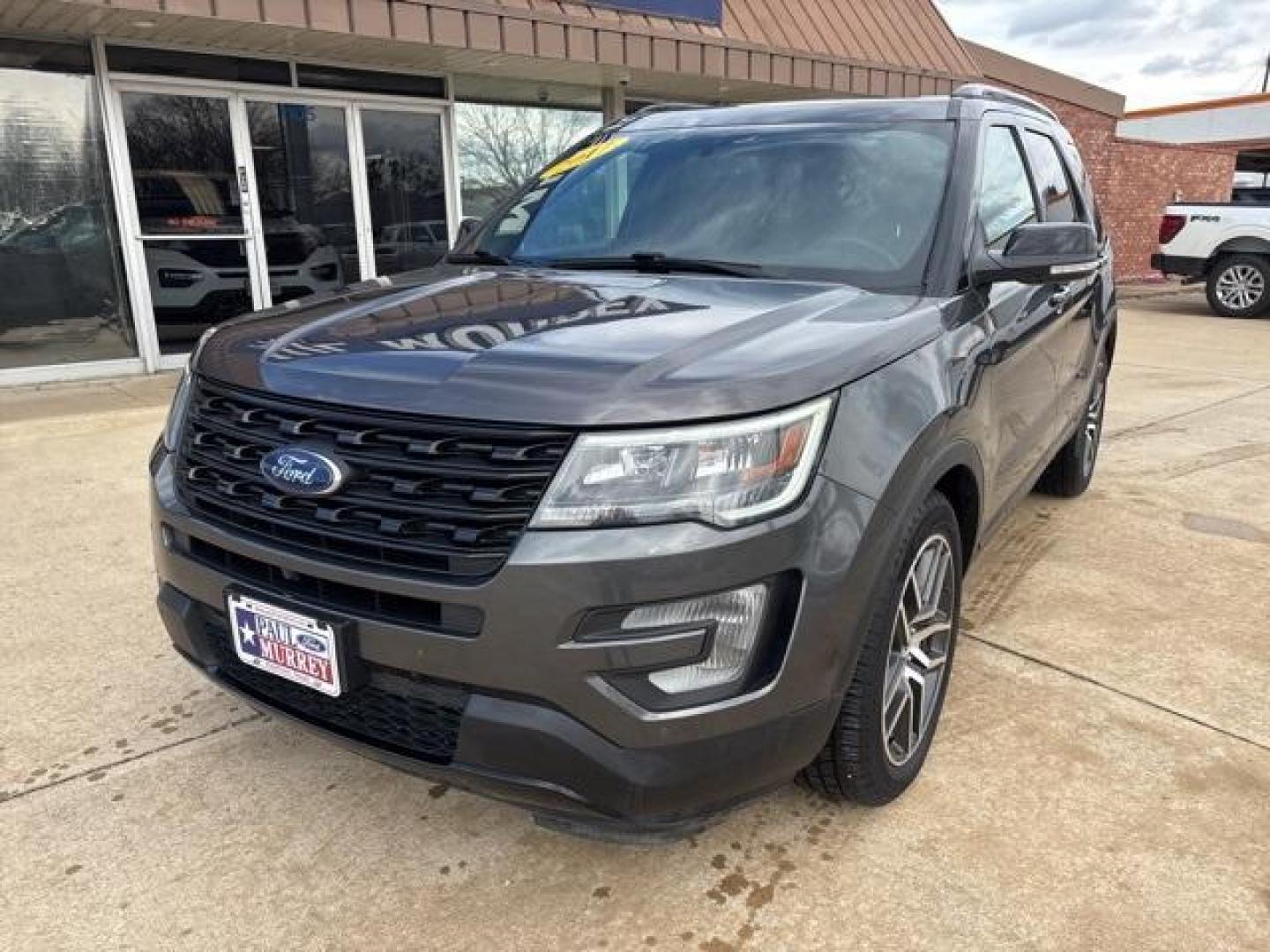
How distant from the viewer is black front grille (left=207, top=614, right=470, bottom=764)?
1887 millimetres

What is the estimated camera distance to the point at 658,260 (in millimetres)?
2881

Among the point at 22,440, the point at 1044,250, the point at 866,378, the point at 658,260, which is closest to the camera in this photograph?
the point at 866,378

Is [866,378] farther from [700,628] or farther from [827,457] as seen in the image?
[700,628]

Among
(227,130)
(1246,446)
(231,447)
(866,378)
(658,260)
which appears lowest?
(1246,446)

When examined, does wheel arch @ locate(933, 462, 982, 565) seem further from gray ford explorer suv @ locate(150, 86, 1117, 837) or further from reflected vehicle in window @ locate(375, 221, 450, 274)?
reflected vehicle in window @ locate(375, 221, 450, 274)

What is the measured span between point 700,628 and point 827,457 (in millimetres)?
428

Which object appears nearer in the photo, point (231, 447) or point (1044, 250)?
point (231, 447)

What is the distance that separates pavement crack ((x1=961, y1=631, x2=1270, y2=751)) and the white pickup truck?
1212cm

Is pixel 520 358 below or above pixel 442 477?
above

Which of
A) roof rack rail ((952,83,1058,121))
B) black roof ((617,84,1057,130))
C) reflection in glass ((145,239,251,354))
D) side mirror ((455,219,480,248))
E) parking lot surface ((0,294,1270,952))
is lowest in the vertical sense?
parking lot surface ((0,294,1270,952))

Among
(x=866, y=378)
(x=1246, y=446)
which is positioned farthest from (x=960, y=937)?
(x=1246, y=446)

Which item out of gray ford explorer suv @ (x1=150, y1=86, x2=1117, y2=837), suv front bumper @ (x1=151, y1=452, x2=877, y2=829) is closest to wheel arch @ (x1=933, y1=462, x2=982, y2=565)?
gray ford explorer suv @ (x1=150, y1=86, x2=1117, y2=837)

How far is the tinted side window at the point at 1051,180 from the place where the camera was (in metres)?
3.68

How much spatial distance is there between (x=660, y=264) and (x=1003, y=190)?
4.02ft
